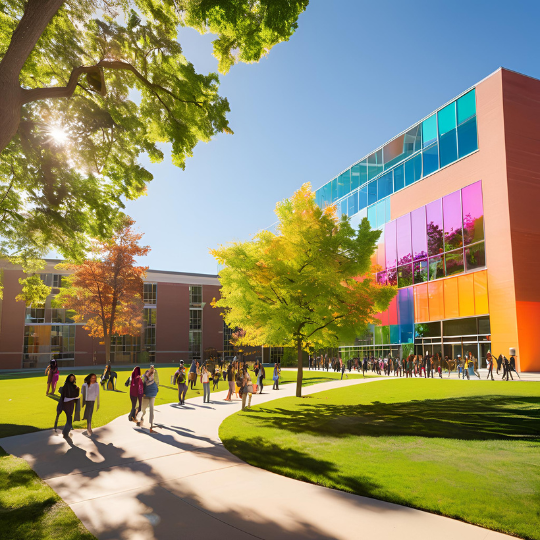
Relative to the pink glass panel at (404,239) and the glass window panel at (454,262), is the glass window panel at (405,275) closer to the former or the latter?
the pink glass panel at (404,239)

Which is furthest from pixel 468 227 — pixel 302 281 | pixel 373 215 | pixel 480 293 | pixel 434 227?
pixel 302 281

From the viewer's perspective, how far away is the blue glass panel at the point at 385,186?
40.7 metres

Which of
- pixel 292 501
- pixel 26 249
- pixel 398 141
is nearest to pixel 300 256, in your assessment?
pixel 26 249

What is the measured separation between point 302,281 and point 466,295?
19374 mm

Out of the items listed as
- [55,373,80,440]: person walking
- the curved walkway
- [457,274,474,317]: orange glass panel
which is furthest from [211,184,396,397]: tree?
[457,274,474,317]: orange glass panel

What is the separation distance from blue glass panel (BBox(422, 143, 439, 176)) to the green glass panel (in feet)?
4.52

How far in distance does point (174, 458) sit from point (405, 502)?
181 inches

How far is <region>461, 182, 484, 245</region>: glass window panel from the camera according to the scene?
30.5 meters

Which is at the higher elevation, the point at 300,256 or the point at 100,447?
the point at 300,256

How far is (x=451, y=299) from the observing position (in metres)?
32.6

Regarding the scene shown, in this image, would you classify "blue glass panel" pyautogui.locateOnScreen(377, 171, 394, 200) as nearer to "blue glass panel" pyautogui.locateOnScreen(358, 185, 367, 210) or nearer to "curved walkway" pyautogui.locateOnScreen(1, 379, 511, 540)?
"blue glass panel" pyautogui.locateOnScreen(358, 185, 367, 210)

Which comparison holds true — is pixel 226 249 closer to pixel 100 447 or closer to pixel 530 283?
pixel 100 447

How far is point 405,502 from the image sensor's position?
5.57 metres

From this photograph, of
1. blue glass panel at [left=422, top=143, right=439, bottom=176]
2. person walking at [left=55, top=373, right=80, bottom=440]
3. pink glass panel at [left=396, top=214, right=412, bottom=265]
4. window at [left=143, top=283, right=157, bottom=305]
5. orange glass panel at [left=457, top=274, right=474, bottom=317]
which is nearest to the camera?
person walking at [left=55, top=373, right=80, bottom=440]
